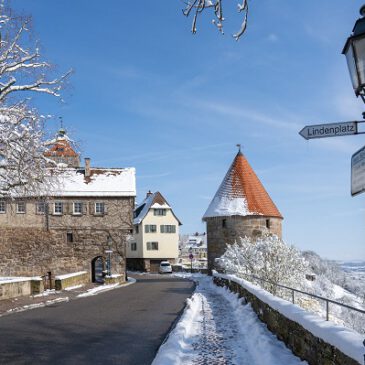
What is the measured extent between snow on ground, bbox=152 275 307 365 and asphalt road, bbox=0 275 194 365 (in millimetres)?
496

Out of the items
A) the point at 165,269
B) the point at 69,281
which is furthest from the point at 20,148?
the point at 165,269

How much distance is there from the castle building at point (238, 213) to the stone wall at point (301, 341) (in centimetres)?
2688

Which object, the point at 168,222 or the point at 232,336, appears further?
the point at 168,222

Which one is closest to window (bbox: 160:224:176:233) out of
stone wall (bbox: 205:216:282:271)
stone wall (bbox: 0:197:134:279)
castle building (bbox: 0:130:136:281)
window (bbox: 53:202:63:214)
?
stone wall (bbox: 205:216:282:271)

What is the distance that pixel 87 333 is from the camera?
1091 centimetres

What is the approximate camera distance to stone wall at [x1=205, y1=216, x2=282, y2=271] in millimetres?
38688

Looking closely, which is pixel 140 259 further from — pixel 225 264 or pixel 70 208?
pixel 225 264

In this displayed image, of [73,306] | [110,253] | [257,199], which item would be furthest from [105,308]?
[257,199]

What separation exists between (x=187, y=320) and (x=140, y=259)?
156ft

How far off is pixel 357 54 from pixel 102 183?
35.7 m

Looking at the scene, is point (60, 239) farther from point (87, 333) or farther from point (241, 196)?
point (87, 333)

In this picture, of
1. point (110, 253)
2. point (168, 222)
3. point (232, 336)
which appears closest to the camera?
point (232, 336)

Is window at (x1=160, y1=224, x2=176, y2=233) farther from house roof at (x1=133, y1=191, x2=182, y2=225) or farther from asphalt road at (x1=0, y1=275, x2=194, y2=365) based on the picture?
asphalt road at (x1=0, y1=275, x2=194, y2=365)

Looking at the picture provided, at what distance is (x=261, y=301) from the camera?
11.6 m
